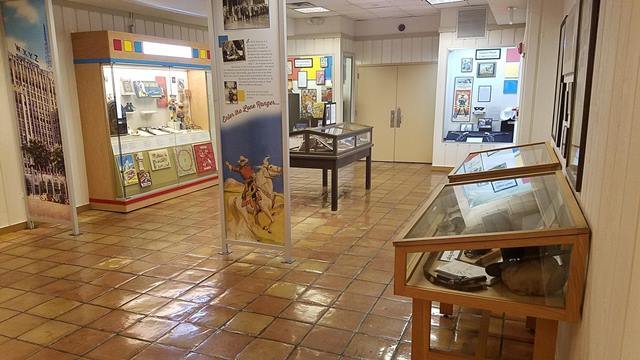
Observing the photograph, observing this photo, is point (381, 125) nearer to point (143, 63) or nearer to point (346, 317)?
point (143, 63)

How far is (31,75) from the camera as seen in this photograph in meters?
4.93

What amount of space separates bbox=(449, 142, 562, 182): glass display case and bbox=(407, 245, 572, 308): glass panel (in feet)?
2.57

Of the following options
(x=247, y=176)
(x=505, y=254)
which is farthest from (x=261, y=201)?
(x=505, y=254)

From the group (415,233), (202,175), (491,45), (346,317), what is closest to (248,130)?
(346,317)

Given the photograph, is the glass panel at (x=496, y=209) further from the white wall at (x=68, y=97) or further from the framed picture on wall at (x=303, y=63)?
the framed picture on wall at (x=303, y=63)

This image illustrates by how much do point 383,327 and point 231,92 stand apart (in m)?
2.41

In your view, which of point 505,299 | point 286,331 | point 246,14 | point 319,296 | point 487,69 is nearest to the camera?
point 505,299

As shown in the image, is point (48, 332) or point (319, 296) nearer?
point (48, 332)

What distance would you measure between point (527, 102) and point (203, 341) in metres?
4.15

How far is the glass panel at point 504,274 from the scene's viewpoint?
1.96 m

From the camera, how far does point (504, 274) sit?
2088mm

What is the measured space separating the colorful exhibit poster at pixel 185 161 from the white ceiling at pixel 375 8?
10.1 ft

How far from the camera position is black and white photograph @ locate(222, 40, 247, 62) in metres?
3.93

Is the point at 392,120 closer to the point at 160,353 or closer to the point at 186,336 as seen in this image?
the point at 186,336
